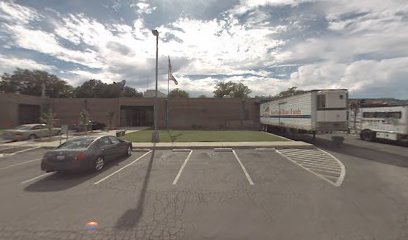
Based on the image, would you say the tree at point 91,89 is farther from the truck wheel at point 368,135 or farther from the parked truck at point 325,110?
the truck wheel at point 368,135

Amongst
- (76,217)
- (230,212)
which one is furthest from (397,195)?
(76,217)

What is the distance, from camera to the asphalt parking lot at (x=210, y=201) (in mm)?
4988

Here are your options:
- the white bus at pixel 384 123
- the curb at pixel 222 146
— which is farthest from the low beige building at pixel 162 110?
the curb at pixel 222 146

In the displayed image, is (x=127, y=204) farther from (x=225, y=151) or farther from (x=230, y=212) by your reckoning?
(x=225, y=151)

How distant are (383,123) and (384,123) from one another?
11 centimetres

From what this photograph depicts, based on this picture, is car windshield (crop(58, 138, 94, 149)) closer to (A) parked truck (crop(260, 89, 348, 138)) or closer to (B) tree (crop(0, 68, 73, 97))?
(A) parked truck (crop(260, 89, 348, 138))

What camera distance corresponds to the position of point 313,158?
506 inches

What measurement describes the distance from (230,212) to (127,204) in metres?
2.46

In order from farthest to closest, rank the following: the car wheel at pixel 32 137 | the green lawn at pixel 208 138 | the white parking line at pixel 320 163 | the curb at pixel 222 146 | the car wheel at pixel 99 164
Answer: the car wheel at pixel 32 137, the green lawn at pixel 208 138, the curb at pixel 222 146, the car wheel at pixel 99 164, the white parking line at pixel 320 163

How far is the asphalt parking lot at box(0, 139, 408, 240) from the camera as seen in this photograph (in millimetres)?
4988

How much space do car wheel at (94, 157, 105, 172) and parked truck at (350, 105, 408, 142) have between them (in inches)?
704

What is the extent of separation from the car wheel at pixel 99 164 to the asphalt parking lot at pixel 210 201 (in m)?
0.39

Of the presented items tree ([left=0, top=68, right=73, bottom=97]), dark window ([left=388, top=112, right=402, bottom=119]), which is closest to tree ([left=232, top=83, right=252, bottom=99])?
tree ([left=0, top=68, right=73, bottom=97])

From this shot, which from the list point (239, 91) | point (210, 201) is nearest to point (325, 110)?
point (210, 201)
